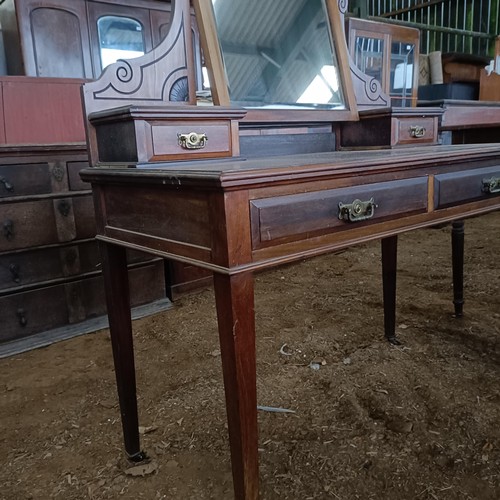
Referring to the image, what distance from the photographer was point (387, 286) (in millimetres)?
2008

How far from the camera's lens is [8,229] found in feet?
6.84

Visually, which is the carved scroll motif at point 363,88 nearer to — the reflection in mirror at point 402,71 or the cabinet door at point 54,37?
the cabinet door at point 54,37

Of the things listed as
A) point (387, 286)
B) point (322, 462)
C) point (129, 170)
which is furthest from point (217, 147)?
point (387, 286)

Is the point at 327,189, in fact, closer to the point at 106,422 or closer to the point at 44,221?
the point at 106,422

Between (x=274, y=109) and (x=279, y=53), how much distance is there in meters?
0.21

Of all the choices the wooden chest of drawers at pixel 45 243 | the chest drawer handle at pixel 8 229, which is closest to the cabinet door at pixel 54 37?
the wooden chest of drawers at pixel 45 243

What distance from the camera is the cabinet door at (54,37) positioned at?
10.5ft

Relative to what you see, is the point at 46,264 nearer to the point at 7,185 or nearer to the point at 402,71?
the point at 7,185

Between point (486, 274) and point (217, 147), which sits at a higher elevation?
point (217, 147)

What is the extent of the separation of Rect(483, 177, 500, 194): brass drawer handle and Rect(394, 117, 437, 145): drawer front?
38 centimetres

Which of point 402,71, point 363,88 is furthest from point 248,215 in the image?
point 402,71

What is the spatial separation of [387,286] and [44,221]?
1559mm

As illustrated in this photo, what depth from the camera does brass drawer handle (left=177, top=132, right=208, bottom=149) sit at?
115 centimetres

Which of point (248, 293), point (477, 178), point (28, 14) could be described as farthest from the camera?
point (28, 14)
